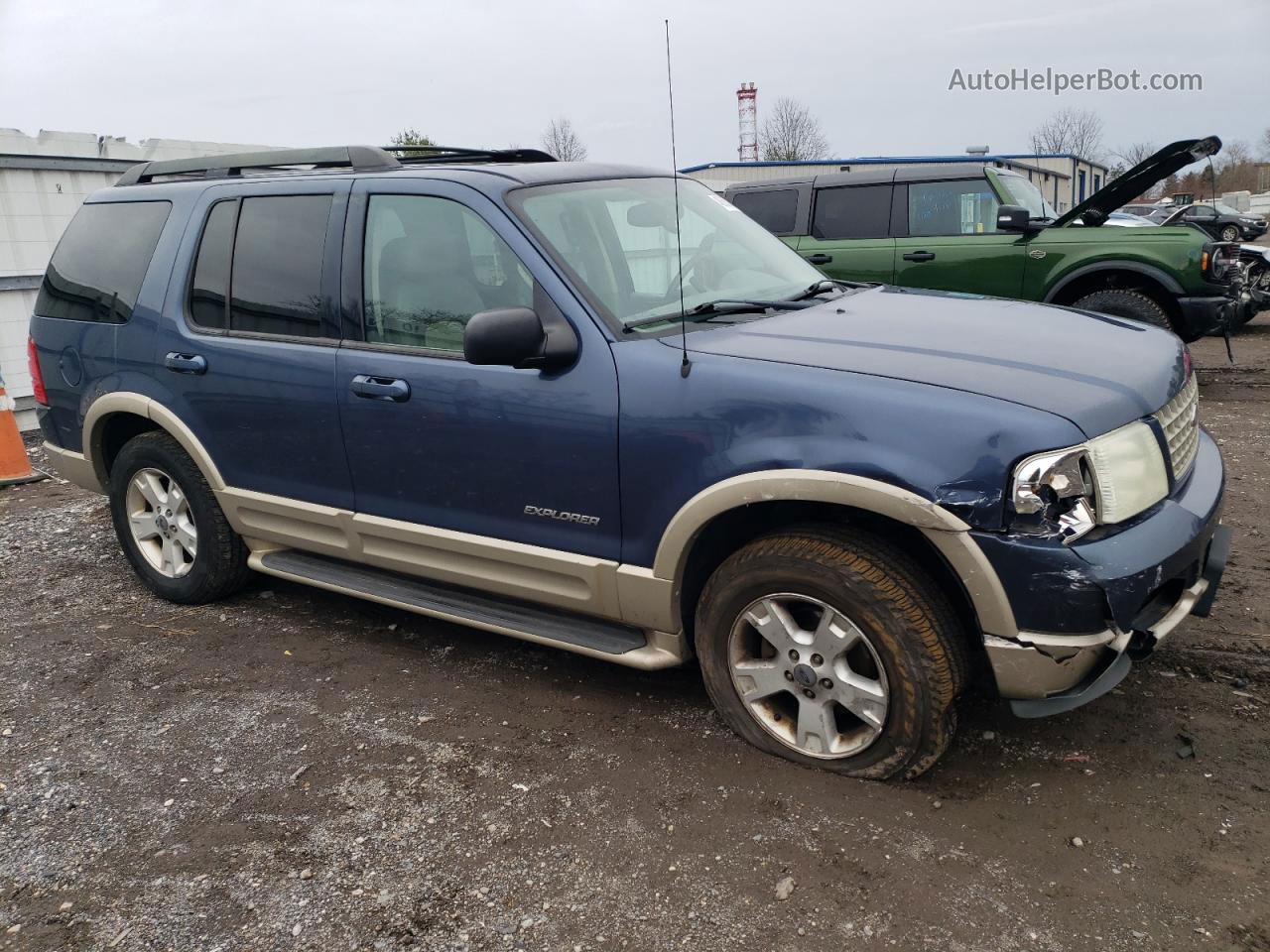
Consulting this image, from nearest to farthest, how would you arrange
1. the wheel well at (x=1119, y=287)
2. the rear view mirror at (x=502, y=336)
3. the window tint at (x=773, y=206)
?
the rear view mirror at (x=502, y=336) → the wheel well at (x=1119, y=287) → the window tint at (x=773, y=206)

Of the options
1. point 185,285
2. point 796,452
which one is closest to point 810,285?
point 796,452

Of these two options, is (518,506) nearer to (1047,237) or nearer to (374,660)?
(374,660)

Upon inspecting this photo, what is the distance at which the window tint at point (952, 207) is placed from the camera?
8.99m

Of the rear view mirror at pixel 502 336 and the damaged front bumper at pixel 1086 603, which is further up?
the rear view mirror at pixel 502 336

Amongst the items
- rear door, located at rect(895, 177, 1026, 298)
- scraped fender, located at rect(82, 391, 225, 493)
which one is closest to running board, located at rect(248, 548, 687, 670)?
scraped fender, located at rect(82, 391, 225, 493)

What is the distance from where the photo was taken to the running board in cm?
334

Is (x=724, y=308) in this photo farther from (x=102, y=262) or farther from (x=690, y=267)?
(x=102, y=262)

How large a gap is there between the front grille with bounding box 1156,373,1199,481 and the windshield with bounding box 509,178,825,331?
4.54ft

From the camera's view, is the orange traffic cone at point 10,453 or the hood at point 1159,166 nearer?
the hood at point 1159,166

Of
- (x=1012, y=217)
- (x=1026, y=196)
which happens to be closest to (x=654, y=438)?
(x=1012, y=217)

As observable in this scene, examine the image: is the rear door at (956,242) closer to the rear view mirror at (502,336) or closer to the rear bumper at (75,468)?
the rear view mirror at (502,336)

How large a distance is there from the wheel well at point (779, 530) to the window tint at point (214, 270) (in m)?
2.40

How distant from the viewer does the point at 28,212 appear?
947cm

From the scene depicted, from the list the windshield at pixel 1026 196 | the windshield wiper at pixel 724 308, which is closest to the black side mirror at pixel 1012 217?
the windshield at pixel 1026 196
